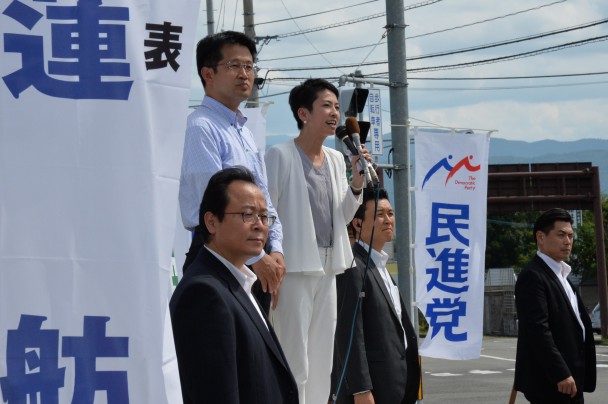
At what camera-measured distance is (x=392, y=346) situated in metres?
6.36

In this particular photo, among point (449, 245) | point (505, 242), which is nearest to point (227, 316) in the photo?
point (449, 245)

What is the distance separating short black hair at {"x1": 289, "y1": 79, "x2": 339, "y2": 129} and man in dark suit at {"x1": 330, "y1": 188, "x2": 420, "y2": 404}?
840 millimetres

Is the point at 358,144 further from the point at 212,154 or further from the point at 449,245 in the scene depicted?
→ the point at 449,245

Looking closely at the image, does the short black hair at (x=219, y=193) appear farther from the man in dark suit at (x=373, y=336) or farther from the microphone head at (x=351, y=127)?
the man in dark suit at (x=373, y=336)

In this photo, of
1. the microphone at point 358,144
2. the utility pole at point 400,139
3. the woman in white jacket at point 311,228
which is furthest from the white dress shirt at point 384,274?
the utility pole at point 400,139

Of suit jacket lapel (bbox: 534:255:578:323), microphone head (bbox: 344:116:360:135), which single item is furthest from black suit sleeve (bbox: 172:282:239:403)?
suit jacket lapel (bbox: 534:255:578:323)

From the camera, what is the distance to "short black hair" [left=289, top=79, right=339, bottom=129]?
598 centimetres

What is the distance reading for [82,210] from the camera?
3412 millimetres


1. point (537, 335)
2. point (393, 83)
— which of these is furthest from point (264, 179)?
point (393, 83)

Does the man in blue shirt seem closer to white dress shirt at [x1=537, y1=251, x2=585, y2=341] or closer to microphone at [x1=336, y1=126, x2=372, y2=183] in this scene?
microphone at [x1=336, y1=126, x2=372, y2=183]

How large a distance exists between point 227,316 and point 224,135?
4.78 feet

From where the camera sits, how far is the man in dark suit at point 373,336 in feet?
19.9

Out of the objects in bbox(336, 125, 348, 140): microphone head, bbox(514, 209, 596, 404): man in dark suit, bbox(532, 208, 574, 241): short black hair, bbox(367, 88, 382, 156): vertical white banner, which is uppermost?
bbox(367, 88, 382, 156): vertical white banner

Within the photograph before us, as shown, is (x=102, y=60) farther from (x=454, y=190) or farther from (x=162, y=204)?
(x=454, y=190)
